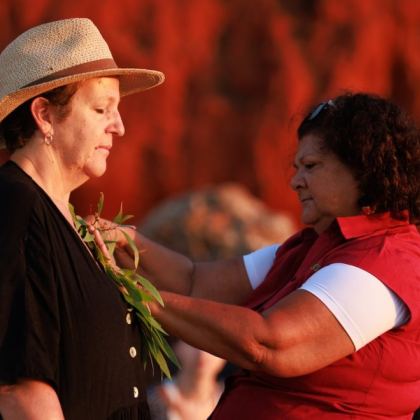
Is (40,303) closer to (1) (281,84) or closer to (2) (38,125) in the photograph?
(2) (38,125)

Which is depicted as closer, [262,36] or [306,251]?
[306,251]

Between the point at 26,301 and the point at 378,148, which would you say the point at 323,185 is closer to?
the point at 378,148

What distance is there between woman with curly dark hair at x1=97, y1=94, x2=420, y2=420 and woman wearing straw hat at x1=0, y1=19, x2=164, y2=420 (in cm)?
38

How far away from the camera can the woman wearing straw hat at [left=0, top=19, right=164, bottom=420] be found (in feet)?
11.5

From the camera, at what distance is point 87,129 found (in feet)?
12.4

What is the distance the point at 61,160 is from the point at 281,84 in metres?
14.2

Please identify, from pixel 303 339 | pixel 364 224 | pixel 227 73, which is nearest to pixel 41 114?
pixel 303 339

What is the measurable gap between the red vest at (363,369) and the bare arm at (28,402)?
1008 millimetres

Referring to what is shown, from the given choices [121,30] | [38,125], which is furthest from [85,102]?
[121,30]

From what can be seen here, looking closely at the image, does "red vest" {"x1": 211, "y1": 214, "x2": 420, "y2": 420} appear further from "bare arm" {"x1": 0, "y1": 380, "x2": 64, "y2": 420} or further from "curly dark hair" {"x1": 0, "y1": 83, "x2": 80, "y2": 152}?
"curly dark hair" {"x1": 0, "y1": 83, "x2": 80, "y2": 152}

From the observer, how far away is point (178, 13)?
59.4 feet

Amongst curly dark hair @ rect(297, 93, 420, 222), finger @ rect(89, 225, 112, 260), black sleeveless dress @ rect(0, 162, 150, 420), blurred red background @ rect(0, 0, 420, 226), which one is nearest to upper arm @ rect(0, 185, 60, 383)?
black sleeveless dress @ rect(0, 162, 150, 420)

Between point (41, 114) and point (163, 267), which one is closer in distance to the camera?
point (41, 114)

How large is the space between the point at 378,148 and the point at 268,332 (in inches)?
33.2
